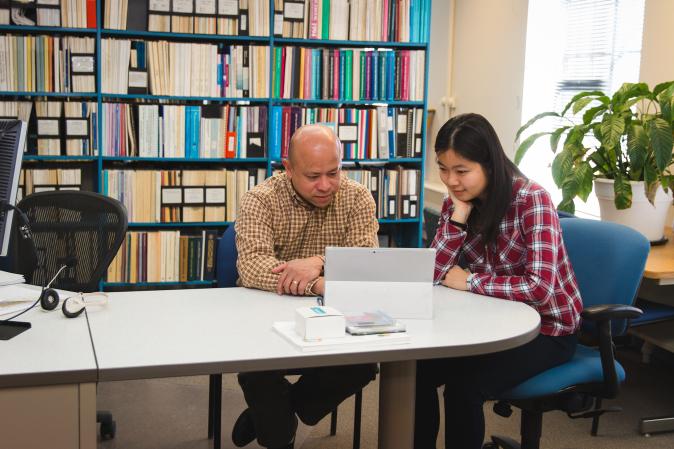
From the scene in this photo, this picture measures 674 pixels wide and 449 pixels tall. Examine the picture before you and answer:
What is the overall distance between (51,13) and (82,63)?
0.30 meters

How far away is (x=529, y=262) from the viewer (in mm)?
2070

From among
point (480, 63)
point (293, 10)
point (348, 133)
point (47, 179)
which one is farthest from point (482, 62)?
point (47, 179)

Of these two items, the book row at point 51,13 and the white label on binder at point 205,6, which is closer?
the book row at point 51,13

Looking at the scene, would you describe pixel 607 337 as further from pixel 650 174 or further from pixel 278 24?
pixel 278 24

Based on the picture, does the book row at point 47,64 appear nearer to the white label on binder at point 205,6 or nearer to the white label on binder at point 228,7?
the white label on binder at point 205,6

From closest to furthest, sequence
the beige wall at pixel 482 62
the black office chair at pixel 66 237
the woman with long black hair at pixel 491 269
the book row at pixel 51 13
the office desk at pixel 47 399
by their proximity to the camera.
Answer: the office desk at pixel 47 399 → the woman with long black hair at pixel 491 269 → the black office chair at pixel 66 237 → the book row at pixel 51 13 → the beige wall at pixel 482 62

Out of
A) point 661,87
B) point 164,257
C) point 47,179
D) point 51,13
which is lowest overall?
point 164,257

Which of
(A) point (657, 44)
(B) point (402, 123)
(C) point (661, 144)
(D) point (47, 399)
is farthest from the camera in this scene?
(B) point (402, 123)

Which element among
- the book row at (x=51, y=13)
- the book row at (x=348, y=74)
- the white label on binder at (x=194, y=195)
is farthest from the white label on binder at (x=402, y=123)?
the book row at (x=51, y=13)

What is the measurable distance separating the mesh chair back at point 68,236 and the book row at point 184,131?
68.0 inches

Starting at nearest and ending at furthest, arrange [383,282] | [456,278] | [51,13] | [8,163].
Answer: [8,163], [383,282], [456,278], [51,13]

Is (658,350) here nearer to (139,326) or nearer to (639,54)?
(639,54)

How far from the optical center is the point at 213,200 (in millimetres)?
4332

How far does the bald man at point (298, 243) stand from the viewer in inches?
83.6
